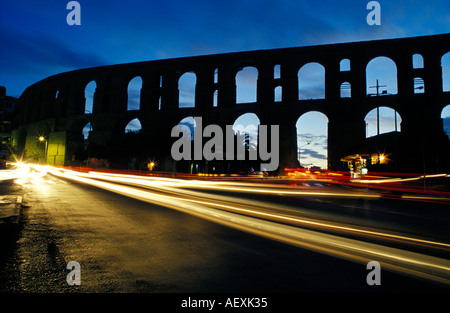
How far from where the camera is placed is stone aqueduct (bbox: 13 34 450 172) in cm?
3528

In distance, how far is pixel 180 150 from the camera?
1553 inches

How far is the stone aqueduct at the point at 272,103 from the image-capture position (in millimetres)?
35281

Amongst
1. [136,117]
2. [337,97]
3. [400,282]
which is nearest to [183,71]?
[136,117]

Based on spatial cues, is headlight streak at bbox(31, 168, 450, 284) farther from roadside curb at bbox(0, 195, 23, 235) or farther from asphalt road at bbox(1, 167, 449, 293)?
roadside curb at bbox(0, 195, 23, 235)

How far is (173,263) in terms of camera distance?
→ 10.9 feet

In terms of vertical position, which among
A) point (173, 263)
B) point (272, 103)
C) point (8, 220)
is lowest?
point (173, 263)

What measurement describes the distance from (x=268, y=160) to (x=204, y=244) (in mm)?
38484

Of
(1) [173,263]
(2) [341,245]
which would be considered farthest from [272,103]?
(1) [173,263]

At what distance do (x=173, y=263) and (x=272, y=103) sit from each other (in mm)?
39292

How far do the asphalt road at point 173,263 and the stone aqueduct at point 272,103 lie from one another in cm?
2718

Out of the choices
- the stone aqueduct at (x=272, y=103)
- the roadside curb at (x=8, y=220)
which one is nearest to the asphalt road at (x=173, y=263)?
the roadside curb at (x=8, y=220)

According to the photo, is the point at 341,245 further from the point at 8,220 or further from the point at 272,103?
the point at 272,103

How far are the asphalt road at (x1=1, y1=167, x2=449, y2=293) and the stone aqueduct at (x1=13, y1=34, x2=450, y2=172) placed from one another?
89.2ft

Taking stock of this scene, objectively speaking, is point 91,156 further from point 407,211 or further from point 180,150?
point 407,211
